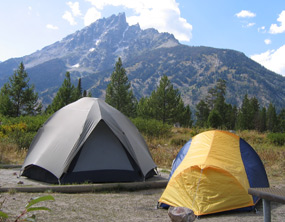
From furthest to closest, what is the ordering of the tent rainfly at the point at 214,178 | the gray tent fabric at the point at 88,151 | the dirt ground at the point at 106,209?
the gray tent fabric at the point at 88,151, the tent rainfly at the point at 214,178, the dirt ground at the point at 106,209

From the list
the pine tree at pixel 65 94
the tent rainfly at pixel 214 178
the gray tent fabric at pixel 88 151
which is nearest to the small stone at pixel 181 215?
the tent rainfly at pixel 214 178

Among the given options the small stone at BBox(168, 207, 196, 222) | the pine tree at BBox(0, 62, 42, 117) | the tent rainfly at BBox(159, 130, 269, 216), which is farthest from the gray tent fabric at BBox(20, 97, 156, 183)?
the pine tree at BBox(0, 62, 42, 117)

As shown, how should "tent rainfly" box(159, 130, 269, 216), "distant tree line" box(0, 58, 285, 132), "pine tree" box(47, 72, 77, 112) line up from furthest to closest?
"pine tree" box(47, 72, 77, 112) < "distant tree line" box(0, 58, 285, 132) < "tent rainfly" box(159, 130, 269, 216)

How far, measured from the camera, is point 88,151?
320 inches

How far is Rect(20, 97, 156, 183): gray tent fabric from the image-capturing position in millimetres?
7836

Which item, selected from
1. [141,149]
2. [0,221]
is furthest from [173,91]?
[0,221]

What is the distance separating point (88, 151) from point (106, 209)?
9.07 feet

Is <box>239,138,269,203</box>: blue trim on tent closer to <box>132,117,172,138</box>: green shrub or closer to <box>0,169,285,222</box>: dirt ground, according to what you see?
<box>0,169,285,222</box>: dirt ground

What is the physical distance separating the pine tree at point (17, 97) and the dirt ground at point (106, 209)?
29238mm

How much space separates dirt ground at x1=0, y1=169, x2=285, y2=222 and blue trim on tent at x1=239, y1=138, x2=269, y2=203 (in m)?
0.51

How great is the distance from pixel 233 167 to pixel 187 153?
1.13 metres

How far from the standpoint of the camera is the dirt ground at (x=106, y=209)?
5000 millimetres

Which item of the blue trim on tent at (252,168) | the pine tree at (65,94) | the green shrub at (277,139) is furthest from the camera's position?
the pine tree at (65,94)

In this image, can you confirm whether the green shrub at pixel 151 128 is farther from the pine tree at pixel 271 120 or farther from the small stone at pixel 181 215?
the pine tree at pixel 271 120
